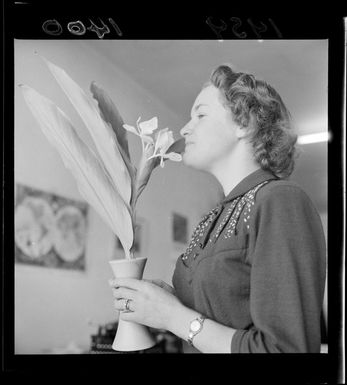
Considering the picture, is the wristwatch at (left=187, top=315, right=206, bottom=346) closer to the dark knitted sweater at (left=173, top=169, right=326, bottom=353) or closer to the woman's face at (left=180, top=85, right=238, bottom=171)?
the dark knitted sweater at (left=173, top=169, right=326, bottom=353)

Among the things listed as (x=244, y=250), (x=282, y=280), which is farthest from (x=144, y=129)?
(x=282, y=280)

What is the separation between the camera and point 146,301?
124 centimetres

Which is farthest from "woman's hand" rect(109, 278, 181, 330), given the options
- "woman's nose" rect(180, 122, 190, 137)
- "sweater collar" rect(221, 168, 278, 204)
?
"woman's nose" rect(180, 122, 190, 137)

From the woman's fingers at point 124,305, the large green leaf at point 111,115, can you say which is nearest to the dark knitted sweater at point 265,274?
the woman's fingers at point 124,305

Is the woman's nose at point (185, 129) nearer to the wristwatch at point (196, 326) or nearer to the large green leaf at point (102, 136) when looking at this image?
the large green leaf at point (102, 136)

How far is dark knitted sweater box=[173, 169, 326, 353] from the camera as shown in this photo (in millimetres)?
1143

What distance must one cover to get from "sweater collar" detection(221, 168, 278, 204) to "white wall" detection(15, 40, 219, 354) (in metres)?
0.05

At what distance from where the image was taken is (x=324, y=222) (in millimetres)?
1290

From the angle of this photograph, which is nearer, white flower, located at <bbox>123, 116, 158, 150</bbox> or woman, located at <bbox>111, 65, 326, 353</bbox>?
woman, located at <bbox>111, 65, 326, 353</bbox>

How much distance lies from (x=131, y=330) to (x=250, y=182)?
444 mm

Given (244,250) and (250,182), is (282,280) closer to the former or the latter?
(244,250)
